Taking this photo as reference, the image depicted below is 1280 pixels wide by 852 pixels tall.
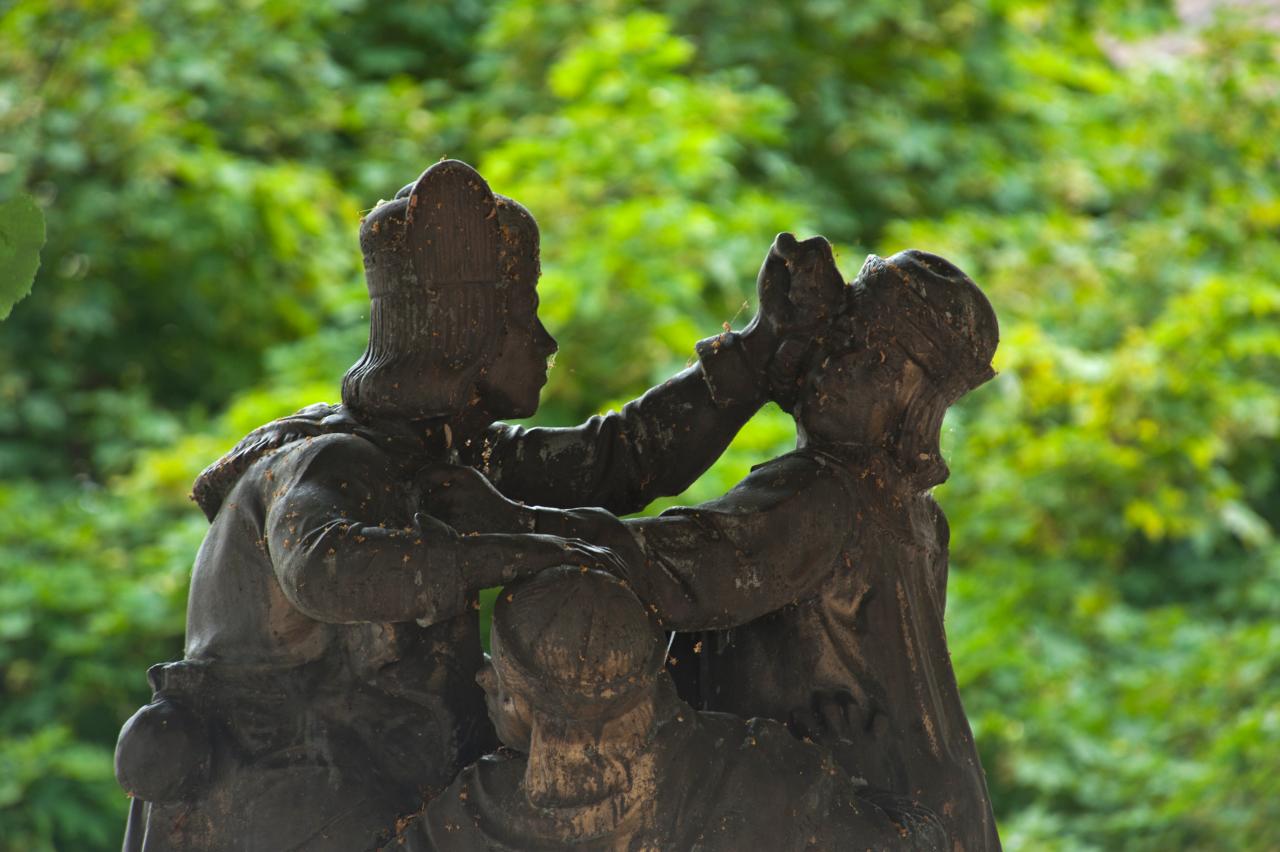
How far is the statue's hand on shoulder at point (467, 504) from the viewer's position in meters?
2.30

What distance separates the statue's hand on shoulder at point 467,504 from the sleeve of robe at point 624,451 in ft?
0.83

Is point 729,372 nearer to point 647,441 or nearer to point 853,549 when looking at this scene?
point 647,441

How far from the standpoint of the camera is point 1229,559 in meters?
7.12

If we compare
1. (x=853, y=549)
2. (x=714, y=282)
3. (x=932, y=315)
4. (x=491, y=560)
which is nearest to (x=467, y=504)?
(x=491, y=560)

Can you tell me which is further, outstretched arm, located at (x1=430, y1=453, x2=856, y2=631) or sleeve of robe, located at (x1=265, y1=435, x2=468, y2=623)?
outstretched arm, located at (x1=430, y1=453, x2=856, y2=631)

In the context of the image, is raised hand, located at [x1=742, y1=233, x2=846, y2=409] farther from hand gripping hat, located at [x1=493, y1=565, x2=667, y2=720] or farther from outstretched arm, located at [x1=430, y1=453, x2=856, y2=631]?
hand gripping hat, located at [x1=493, y1=565, x2=667, y2=720]

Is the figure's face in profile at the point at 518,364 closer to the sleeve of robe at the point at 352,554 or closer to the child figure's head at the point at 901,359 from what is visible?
the sleeve of robe at the point at 352,554

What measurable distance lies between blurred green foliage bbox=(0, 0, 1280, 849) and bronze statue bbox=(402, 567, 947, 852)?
9.11 feet

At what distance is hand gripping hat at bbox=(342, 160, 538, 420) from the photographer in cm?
234

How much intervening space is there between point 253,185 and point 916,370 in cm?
464

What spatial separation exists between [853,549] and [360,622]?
67 cm

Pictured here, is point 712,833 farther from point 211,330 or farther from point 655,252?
point 211,330

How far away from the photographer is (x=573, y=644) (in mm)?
2111

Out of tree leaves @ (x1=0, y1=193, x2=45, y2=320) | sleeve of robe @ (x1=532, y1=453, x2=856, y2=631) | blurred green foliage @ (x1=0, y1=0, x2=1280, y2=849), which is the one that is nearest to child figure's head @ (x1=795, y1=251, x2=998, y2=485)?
sleeve of robe @ (x1=532, y1=453, x2=856, y2=631)
